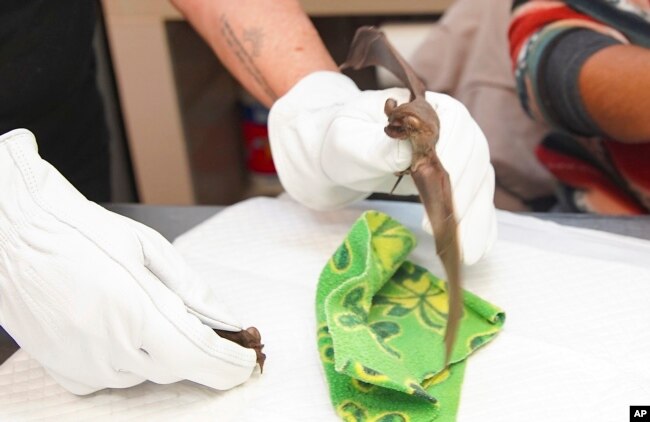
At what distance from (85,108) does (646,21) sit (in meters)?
0.60

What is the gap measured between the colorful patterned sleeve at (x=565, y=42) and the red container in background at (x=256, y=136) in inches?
28.1

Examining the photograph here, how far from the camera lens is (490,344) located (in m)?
0.51

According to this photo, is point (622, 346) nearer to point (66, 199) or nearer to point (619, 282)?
point (619, 282)

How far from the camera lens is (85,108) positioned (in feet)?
2.78

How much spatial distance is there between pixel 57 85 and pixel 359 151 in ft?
1.23

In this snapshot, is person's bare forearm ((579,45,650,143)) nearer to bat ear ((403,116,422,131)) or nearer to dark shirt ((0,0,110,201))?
bat ear ((403,116,422,131))

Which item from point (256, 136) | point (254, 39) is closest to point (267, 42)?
point (254, 39)

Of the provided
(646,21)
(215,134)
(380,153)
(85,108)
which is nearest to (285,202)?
(380,153)

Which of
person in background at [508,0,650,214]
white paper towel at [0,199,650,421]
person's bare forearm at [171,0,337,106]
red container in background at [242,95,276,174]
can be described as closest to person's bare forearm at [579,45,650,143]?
person in background at [508,0,650,214]

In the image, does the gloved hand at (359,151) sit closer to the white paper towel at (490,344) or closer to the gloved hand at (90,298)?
the white paper towel at (490,344)

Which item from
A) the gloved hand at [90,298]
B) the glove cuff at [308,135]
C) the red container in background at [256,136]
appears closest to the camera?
the gloved hand at [90,298]

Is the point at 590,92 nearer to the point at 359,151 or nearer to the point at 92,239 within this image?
the point at 359,151

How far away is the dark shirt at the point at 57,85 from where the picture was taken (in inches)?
27.9

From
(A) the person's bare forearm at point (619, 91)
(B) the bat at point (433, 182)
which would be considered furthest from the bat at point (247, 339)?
(A) the person's bare forearm at point (619, 91)
